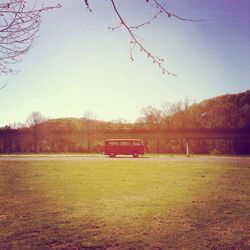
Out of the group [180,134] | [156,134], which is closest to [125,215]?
[180,134]

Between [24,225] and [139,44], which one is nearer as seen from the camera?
[139,44]

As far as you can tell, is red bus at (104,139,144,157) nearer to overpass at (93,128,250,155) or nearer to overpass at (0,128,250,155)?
overpass at (0,128,250,155)

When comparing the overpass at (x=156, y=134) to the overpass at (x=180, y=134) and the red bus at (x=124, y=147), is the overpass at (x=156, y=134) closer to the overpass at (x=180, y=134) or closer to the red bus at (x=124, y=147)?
the overpass at (x=180, y=134)

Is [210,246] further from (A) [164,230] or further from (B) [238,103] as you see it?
(B) [238,103]

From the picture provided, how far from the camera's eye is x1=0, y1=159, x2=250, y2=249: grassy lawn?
5930mm

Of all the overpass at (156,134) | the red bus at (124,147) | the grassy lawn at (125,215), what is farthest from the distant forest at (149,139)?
the grassy lawn at (125,215)

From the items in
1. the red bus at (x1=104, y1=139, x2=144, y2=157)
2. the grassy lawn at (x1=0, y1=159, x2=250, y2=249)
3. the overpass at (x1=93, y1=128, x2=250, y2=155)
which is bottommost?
the grassy lawn at (x1=0, y1=159, x2=250, y2=249)

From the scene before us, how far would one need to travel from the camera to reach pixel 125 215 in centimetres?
779

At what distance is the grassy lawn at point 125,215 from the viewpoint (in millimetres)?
5930

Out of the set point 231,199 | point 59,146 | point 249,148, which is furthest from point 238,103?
point 231,199

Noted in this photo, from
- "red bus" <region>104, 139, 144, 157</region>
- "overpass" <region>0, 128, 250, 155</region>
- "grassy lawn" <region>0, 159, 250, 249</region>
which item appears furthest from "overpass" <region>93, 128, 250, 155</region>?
"grassy lawn" <region>0, 159, 250, 249</region>

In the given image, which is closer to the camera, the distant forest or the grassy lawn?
the grassy lawn

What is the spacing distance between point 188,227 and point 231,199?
11.1ft

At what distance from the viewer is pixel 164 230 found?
6.58m
